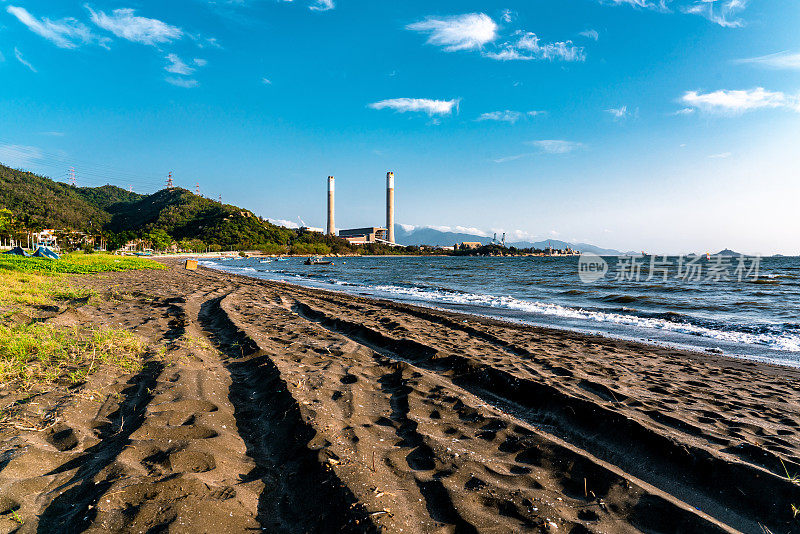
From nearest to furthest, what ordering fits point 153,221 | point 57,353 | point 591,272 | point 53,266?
point 57,353 < point 53,266 < point 591,272 < point 153,221

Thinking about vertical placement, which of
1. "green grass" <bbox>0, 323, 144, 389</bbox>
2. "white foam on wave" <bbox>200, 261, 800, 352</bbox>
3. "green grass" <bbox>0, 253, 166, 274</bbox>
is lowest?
"white foam on wave" <bbox>200, 261, 800, 352</bbox>

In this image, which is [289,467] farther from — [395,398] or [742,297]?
[742,297]

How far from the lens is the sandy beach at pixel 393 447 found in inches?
107

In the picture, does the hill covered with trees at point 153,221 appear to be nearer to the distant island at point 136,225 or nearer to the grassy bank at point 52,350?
the distant island at point 136,225

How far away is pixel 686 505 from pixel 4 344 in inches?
333

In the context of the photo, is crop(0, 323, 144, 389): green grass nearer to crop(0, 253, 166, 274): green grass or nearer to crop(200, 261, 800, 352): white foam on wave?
crop(200, 261, 800, 352): white foam on wave

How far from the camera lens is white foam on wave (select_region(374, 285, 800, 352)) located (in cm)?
1094

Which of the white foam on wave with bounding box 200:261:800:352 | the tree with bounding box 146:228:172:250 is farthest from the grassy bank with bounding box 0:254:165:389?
the tree with bounding box 146:228:172:250

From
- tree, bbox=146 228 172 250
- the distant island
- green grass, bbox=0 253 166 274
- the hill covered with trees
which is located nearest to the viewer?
green grass, bbox=0 253 166 274

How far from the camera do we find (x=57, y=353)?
5395 mm

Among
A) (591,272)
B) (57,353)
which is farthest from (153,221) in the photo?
(57,353)

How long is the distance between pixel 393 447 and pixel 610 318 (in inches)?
542

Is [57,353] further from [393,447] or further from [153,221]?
[153,221]

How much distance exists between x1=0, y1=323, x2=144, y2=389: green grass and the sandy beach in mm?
352
